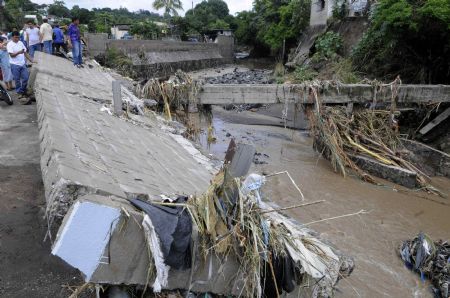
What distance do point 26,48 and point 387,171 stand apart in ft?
38.8

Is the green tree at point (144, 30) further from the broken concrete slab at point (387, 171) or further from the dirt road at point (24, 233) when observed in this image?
the dirt road at point (24, 233)

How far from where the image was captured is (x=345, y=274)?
3562mm

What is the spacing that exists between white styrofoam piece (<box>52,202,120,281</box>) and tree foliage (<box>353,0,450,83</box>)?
532 inches

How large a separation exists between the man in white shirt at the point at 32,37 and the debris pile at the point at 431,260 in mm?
12245

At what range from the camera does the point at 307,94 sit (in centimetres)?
1089

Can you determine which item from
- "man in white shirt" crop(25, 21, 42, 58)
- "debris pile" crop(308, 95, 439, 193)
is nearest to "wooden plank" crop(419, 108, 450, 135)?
"debris pile" crop(308, 95, 439, 193)

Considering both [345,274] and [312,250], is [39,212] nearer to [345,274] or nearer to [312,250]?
[312,250]

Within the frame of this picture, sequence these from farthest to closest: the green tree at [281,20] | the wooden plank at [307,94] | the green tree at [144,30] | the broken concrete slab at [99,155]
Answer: the green tree at [144,30]
the green tree at [281,20]
the wooden plank at [307,94]
the broken concrete slab at [99,155]

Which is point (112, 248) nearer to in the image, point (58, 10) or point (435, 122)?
point (435, 122)

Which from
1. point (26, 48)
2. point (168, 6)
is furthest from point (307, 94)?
point (168, 6)

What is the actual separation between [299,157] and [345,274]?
9876mm

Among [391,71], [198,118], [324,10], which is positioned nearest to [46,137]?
[198,118]

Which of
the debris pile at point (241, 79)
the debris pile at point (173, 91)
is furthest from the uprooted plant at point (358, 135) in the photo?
the debris pile at point (241, 79)

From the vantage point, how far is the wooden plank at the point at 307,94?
10422mm
